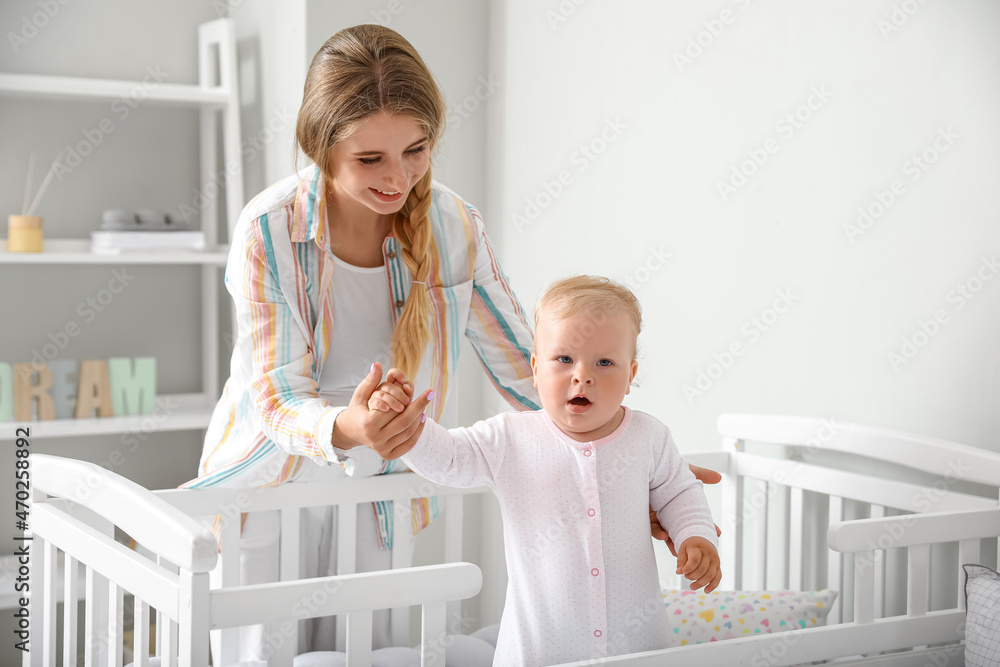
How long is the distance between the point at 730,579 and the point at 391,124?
37.8 inches

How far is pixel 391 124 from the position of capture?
3.62 ft

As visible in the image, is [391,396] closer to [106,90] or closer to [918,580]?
[918,580]

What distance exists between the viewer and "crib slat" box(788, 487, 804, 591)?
4.78 ft

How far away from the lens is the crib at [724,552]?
0.91 meters

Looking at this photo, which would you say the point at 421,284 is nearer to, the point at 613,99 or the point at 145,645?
the point at 145,645

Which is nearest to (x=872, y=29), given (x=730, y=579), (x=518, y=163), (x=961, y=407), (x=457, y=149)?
(x=961, y=407)

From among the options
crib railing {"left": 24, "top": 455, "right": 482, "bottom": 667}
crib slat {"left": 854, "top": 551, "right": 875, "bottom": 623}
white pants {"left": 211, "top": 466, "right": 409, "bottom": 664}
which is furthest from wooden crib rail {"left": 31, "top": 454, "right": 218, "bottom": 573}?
crib slat {"left": 854, "top": 551, "right": 875, "bottom": 623}

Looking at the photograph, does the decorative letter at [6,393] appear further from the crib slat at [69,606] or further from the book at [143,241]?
the crib slat at [69,606]

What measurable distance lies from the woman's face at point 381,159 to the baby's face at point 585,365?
0.78ft

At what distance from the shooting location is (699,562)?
3.30 ft

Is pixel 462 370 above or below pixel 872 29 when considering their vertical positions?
below

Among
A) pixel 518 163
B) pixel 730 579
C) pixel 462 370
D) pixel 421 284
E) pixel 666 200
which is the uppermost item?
pixel 518 163

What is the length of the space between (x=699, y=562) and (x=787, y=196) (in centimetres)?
67

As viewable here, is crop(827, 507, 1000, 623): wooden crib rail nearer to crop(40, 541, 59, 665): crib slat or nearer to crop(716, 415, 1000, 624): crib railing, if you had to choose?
crop(716, 415, 1000, 624): crib railing
